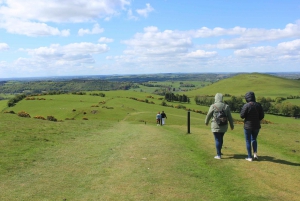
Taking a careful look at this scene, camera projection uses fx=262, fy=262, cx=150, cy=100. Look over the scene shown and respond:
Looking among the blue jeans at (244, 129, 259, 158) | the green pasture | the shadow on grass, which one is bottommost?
the shadow on grass

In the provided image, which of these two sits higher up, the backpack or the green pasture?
the backpack

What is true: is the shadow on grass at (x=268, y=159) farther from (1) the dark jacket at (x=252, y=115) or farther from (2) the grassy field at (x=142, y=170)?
(1) the dark jacket at (x=252, y=115)

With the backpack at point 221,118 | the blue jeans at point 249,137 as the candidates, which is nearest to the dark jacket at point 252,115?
the blue jeans at point 249,137

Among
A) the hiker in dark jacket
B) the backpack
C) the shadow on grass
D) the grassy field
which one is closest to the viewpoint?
the grassy field

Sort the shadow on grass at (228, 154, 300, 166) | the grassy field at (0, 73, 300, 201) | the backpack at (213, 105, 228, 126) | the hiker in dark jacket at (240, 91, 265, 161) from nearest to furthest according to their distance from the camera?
1. the grassy field at (0, 73, 300, 201)
2. the shadow on grass at (228, 154, 300, 166)
3. the hiker in dark jacket at (240, 91, 265, 161)
4. the backpack at (213, 105, 228, 126)

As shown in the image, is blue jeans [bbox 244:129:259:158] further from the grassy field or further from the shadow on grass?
the shadow on grass

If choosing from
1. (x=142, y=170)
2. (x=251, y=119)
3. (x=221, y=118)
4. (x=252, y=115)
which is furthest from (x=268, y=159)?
(x=142, y=170)

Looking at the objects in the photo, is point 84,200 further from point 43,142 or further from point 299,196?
point 43,142

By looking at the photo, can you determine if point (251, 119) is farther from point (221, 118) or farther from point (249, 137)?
point (221, 118)

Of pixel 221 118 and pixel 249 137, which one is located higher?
pixel 221 118

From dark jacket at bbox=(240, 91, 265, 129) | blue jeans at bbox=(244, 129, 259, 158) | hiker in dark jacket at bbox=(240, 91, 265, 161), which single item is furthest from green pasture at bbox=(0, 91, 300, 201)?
dark jacket at bbox=(240, 91, 265, 129)

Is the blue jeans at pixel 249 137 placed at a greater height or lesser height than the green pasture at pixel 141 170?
greater

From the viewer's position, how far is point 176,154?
1451 cm

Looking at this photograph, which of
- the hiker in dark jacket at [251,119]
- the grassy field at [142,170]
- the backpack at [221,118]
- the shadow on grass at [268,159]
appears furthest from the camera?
the backpack at [221,118]
